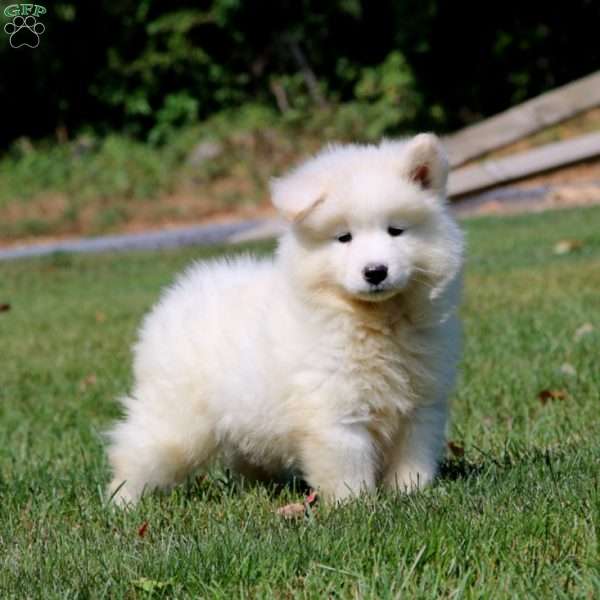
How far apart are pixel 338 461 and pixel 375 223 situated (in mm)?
709

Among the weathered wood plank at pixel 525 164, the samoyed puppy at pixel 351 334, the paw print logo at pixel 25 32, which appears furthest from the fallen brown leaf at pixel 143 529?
the paw print logo at pixel 25 32

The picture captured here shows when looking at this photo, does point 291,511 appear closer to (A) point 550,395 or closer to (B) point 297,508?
(B) point 297,508

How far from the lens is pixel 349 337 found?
339 centimetres

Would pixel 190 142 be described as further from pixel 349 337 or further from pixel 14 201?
pixel 349 337

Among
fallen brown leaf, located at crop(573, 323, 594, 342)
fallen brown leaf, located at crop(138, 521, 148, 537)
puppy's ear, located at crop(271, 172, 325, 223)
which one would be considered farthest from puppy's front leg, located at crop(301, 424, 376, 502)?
fallen brown leaf, located at crop(573, 323, 594, 342)

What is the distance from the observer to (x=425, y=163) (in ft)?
11.3

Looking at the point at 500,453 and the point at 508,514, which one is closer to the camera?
the point at 508,514

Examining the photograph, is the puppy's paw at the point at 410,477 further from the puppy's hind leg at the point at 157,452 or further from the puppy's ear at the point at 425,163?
the puppy's ear at the point at 425,163

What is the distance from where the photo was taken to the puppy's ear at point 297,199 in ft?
11.0

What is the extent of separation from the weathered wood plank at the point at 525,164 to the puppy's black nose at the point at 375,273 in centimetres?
1015

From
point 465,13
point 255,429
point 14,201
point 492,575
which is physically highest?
point 492,575

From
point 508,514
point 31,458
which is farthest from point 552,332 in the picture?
point 508,514

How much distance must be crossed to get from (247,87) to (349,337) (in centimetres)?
1942

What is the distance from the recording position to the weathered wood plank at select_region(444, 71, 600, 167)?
579 inches
